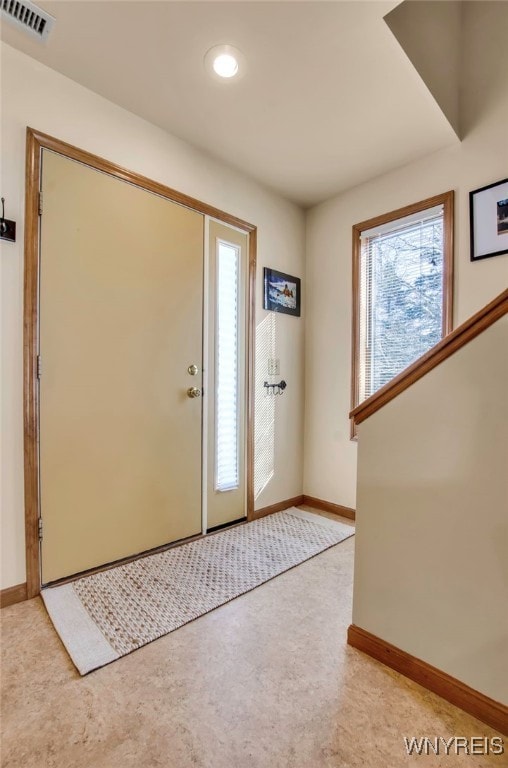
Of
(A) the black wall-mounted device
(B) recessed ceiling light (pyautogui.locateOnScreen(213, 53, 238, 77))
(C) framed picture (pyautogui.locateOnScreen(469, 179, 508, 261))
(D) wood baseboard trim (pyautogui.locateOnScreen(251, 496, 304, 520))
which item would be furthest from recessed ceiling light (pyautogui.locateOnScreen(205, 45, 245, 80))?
(D) wood baseboard trim (pyautogui.locateOnScreen(251, 496, 304, 520))

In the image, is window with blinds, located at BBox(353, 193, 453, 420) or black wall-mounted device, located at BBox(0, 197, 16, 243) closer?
black wall-mounted device, located at BBox(0, 197, 16, 243)

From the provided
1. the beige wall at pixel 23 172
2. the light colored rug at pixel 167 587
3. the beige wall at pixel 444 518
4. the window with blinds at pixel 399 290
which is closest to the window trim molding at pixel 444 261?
the window with blinds at pixel 399 290

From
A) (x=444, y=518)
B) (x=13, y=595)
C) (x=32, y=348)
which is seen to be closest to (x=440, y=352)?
(x=444, y=518)

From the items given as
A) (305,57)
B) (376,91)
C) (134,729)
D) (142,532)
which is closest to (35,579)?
(142,532)

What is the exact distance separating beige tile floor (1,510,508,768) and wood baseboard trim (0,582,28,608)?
0.09 metres

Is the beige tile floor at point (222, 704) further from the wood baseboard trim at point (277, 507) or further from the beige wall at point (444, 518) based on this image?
the wood baseboard trim at point (277, 507)

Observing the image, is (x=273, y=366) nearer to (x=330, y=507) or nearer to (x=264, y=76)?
(x=330, y=507)

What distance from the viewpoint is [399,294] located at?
8.58 feet

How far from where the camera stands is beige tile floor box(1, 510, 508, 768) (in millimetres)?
1023

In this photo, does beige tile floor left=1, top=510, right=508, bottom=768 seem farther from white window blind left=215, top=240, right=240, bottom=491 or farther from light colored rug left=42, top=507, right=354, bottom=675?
white window blind left=215, top=240, right=240, bottom=491

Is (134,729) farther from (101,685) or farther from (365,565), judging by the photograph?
(365,565)

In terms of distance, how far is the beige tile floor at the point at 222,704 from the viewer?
1.02 metres

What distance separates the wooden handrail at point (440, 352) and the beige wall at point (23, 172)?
60.0 inches

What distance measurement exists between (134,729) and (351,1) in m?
2.71
